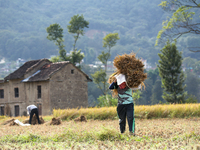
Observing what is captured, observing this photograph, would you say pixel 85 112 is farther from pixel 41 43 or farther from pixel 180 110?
pixel 41 43

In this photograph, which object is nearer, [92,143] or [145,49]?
[92,143]

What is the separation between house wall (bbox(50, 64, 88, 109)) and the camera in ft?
102

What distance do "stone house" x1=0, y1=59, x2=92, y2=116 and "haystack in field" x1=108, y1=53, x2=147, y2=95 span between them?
75.7 ft

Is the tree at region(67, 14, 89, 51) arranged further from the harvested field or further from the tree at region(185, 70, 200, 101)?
the harvested field

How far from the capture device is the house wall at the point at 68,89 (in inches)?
1229

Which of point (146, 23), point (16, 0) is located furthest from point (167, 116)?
point (16, 0)

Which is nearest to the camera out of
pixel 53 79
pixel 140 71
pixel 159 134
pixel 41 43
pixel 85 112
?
pixel 159 134

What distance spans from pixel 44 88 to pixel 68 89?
298cm

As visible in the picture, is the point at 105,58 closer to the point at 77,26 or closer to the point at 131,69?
the point at 77,26

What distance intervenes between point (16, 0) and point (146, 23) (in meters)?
96.5

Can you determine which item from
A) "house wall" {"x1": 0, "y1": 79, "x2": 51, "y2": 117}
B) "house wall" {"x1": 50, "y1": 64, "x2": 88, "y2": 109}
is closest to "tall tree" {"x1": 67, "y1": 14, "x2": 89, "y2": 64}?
"house wall" {"x1": 50, "y1": 64, "x2": 88, "y2": 109}

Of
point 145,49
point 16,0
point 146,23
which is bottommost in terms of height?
point 145,49

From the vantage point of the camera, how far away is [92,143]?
6801 mm

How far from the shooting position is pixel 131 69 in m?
8.21
